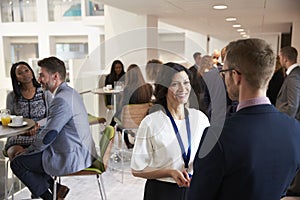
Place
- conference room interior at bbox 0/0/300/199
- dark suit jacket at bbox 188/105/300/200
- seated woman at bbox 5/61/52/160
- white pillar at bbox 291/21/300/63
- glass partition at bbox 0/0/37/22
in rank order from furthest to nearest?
glass partition at bbox 0/0/37/22 → white pillar at bbox 291/21/300/63 → seated woman at bbox 5/61/52/160 → conference room interior at bbox 0/0/300/199 → dark suit jacket at bbox 188/105/300/200

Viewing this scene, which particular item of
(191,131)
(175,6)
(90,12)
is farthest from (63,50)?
(191,131)

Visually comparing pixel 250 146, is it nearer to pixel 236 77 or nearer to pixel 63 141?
pixel 236 77

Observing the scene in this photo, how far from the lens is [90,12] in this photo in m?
10.9

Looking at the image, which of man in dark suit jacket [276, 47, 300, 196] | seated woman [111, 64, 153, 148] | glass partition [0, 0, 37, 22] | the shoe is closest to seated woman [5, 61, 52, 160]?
the shoe

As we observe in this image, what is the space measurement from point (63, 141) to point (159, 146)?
0.93 m

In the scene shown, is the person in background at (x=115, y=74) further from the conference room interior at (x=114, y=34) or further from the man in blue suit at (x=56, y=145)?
the man in blue suit at (x=56, y=145)

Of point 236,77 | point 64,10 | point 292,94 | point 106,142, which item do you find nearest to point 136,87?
point 236,77

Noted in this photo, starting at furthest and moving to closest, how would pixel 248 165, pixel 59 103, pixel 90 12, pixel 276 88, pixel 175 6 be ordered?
pixel 90 12 < pixel 276 88 < pixel 175 6 < pixel 59 103 < pixel 248 165

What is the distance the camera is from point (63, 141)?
2.04 meters

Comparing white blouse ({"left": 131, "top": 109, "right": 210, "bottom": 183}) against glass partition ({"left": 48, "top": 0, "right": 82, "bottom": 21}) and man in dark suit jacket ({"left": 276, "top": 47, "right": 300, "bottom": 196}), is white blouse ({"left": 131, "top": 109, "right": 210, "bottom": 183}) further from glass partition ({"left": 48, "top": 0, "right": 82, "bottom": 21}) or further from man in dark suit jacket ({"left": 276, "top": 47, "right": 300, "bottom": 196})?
glass partition ({"left": 48, "top": 0, "right": 82, "bottom": 21})

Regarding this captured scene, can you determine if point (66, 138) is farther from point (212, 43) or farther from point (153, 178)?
point (212, 43)

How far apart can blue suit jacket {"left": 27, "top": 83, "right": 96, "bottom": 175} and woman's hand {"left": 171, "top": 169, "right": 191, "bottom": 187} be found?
760mm

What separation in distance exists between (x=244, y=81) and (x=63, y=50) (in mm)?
13784

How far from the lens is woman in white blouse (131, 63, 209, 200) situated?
1333mm
